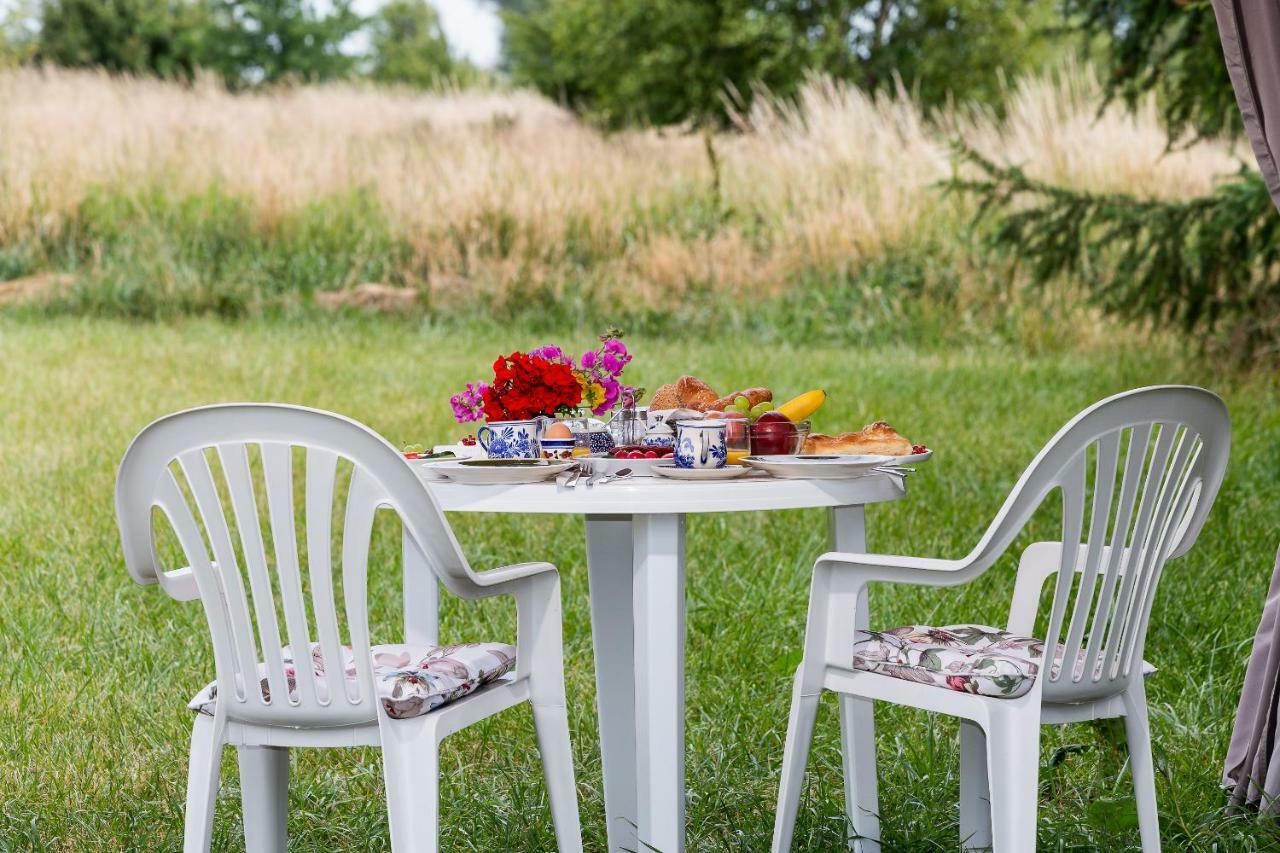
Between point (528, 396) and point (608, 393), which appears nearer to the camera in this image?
point (528, 396)

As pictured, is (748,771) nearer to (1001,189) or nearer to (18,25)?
(1001,189)

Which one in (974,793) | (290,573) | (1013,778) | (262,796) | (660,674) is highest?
(290,573)

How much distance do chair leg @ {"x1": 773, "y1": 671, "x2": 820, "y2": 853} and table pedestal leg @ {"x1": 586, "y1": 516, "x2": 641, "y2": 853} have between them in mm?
362

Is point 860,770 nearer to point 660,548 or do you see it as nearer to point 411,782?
point 660,548

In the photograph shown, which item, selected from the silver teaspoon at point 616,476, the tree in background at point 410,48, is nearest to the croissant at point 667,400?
the silver teaspoon at point 616,476

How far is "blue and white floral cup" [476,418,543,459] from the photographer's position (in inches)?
103

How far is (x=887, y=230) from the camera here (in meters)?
10.7

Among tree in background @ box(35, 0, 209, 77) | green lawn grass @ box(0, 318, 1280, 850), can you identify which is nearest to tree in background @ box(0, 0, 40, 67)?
tree in background @ box(35, 0, 209, 77)

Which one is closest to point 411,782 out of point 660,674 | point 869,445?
point 660,674

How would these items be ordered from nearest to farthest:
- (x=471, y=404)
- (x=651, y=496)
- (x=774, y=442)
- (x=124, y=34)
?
(x=651, y=496) → (x=774, y=442) → (x=471, y=404) → (x=124, y=34)

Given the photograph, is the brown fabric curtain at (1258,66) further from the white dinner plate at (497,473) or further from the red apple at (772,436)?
the white dinner plate at (497,473)

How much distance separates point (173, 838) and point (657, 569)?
1246 millimetres

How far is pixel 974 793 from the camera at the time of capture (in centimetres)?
263

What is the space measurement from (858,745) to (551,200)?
864 cm
